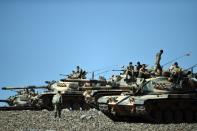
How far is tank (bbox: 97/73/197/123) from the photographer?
24.7 metres

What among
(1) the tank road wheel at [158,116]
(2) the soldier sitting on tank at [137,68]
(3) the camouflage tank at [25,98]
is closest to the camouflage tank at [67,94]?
(3) the camouflage tank at [25,98]

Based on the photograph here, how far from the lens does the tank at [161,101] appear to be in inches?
973

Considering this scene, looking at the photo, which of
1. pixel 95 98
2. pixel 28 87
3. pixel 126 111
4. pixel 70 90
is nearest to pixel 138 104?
pixel 126 111

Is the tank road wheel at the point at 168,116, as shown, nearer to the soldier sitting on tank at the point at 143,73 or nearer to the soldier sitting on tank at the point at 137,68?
the soldier sitting on tank at the point at 143,73

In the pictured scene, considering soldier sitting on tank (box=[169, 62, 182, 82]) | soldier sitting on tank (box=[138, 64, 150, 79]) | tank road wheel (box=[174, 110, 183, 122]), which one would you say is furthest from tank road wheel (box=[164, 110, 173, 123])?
soldier sitting on tank (box=[138, 64, 150, 79])

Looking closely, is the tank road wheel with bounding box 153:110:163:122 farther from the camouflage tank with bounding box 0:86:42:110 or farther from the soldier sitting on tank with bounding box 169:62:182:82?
the camouflage tank with bounding box 0:86:42:110

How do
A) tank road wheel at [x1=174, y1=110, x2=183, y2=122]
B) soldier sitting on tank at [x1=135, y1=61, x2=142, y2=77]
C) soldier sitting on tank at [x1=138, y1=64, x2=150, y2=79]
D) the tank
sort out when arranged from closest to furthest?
the tank < tank road wheel at [x1=174, y1=110, x2=183, y2=122] < soldier sitting on tank at [x1=138, y1=64, x2=150, y2=79] < soldier sitting on tank at [x1=135, y1=61, x2=142, y2=77]

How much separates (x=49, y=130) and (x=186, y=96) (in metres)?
8.09

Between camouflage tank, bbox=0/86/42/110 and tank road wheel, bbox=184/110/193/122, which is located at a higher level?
camouflage tank, bbox=0/86/42/110

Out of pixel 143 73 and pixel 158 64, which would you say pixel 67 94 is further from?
pixel 158 64

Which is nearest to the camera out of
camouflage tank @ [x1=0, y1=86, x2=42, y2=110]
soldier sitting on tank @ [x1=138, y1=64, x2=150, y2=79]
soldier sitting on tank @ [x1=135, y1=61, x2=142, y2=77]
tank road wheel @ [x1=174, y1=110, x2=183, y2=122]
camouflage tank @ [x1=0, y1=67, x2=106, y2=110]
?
tank road wheel @ [x1=174, y1=110, x2=183, y2=122]

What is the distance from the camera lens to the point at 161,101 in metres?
25.1

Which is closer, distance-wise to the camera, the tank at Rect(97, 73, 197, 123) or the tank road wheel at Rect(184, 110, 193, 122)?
the tank at Rect(97, 73, 197, 123)

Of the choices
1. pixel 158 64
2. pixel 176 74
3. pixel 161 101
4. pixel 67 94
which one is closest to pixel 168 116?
pixel 161 101
